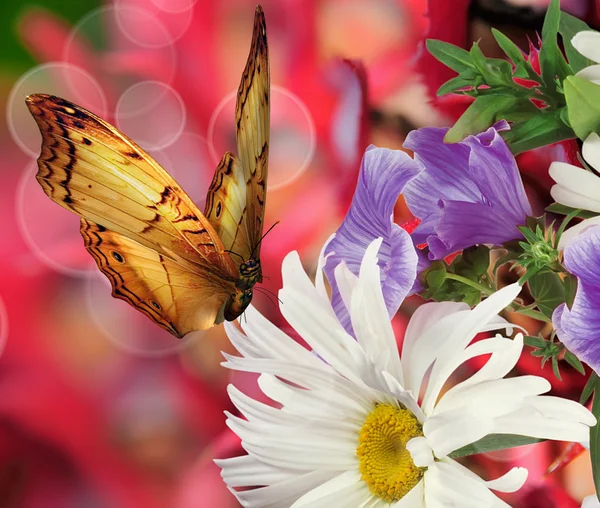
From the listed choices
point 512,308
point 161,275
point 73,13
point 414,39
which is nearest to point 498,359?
point 512,308

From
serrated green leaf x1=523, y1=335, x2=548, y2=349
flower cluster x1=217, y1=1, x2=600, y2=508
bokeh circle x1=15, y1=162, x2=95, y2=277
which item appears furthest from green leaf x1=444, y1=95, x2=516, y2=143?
bokeh circle x1=15, y1=162, x2=95, y2=277

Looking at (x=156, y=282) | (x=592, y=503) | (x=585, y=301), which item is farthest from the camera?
(x=156, y=282)

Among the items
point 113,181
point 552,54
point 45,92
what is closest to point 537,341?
point 552,54

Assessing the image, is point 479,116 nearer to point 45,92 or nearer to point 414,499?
point 414,499

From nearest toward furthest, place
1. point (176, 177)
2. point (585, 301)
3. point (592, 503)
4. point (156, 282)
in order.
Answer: point (585, 301) < point (592, 503) < point (156, 282) < point (176, 177)

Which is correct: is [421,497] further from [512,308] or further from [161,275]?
[161,275]

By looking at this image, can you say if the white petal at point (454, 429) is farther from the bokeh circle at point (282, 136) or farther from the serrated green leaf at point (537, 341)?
the bokeh circle at point (282, 136)

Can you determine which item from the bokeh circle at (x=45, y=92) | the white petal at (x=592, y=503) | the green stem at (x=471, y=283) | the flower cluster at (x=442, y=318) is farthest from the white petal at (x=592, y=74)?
the bokeh circle at (x=45, y=92)

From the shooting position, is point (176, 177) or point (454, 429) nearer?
point (454, 429)
